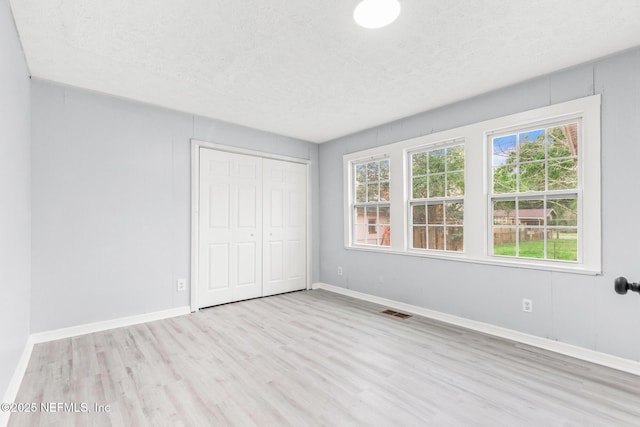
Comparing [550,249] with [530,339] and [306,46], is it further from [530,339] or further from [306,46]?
[306,46]

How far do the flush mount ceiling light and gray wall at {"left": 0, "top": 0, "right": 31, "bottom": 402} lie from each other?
6.97 ft

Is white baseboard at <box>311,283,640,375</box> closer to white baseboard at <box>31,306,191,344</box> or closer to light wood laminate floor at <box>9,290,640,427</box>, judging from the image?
light wood laminate floor at <box>9,290,640,427</box>

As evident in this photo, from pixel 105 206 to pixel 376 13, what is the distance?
129 inches

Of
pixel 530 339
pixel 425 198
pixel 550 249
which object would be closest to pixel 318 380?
pixel 530 339

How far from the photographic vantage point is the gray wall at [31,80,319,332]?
3006 mm

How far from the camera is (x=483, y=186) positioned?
3309mm

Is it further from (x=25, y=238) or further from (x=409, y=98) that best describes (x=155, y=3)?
(x=409, y=98)

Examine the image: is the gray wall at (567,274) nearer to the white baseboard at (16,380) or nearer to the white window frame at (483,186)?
the white window frame at (483,186)

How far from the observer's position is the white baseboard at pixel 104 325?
2963mm

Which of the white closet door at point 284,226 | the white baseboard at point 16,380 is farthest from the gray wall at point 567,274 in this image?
the white baseboard at point 16,380

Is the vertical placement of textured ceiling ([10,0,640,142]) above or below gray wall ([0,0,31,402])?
above

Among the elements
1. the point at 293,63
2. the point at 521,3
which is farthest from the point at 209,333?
the point at 521,3

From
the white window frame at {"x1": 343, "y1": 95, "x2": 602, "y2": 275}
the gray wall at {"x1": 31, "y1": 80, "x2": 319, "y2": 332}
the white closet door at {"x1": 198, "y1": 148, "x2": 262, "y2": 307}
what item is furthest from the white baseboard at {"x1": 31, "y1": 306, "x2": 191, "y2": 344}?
the white window frame at {"x1": 343, "y1": 95, "x2": 602, "y2": 275}

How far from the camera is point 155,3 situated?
1.94 metres
